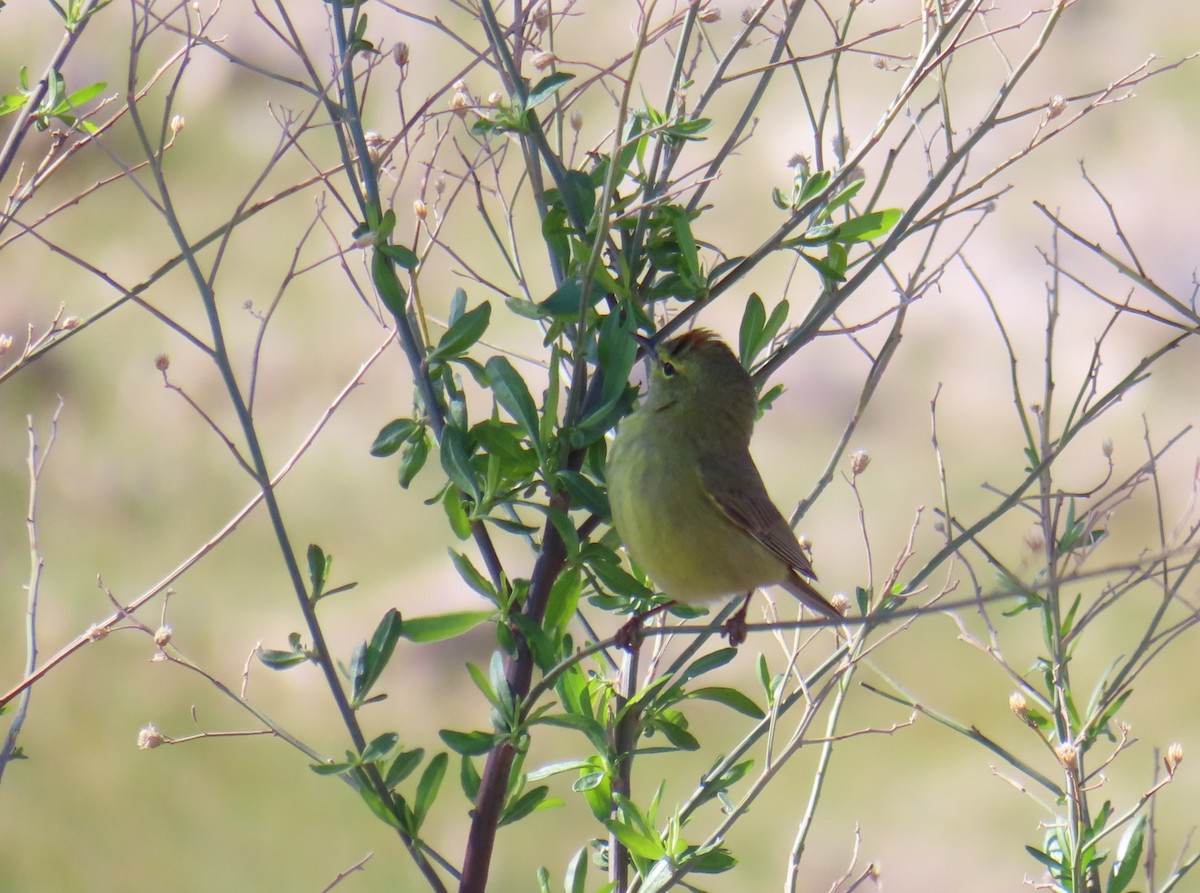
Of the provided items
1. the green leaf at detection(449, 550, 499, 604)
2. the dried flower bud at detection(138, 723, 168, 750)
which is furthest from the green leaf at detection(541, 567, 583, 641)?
the dried flower bud at detection(138, 723, 168, 750)

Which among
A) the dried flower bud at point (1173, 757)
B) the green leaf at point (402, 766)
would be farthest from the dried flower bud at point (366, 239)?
the dried flower bud at point (1173, 757)

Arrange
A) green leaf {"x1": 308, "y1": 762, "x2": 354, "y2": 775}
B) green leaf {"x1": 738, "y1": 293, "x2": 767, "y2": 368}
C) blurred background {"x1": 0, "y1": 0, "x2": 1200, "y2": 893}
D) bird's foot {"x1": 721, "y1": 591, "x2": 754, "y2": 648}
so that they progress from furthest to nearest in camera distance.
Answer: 1. blurred background {"x1": 0, "y1": 0, "x2": 1200, "y2": 893}
2. bird's foot {"x1": 721, "y1": 591, "x2": 754, "y2": 648}
3. green leaf {"x1": 738, "y1": 293, "x2": 767, "y2": 368}
4. green leaf {"x1": 308, "y1": 762, "x2": 354, "y2": 775}

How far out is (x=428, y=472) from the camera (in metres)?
10.1

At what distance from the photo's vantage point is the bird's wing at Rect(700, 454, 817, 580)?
3564 millimetres

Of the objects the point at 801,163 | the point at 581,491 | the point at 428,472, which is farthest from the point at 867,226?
the point at 428,472

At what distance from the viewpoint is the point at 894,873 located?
8.37 m

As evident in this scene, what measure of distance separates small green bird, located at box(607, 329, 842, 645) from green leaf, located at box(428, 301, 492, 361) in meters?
0.69

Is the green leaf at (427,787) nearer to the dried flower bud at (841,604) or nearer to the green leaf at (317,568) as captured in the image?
the green leaf at (317,568)

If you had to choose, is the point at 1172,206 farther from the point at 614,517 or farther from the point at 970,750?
the point at 614,517

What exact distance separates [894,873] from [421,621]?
6663mm

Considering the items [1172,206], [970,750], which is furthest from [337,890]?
[1172,206]

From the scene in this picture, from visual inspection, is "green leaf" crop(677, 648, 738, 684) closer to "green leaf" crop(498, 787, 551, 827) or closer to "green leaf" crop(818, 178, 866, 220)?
"green leaf" crop(498, 787, 551, 827)

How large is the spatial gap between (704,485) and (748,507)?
155mm

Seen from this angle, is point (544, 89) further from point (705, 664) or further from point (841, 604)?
point (841, 604)
